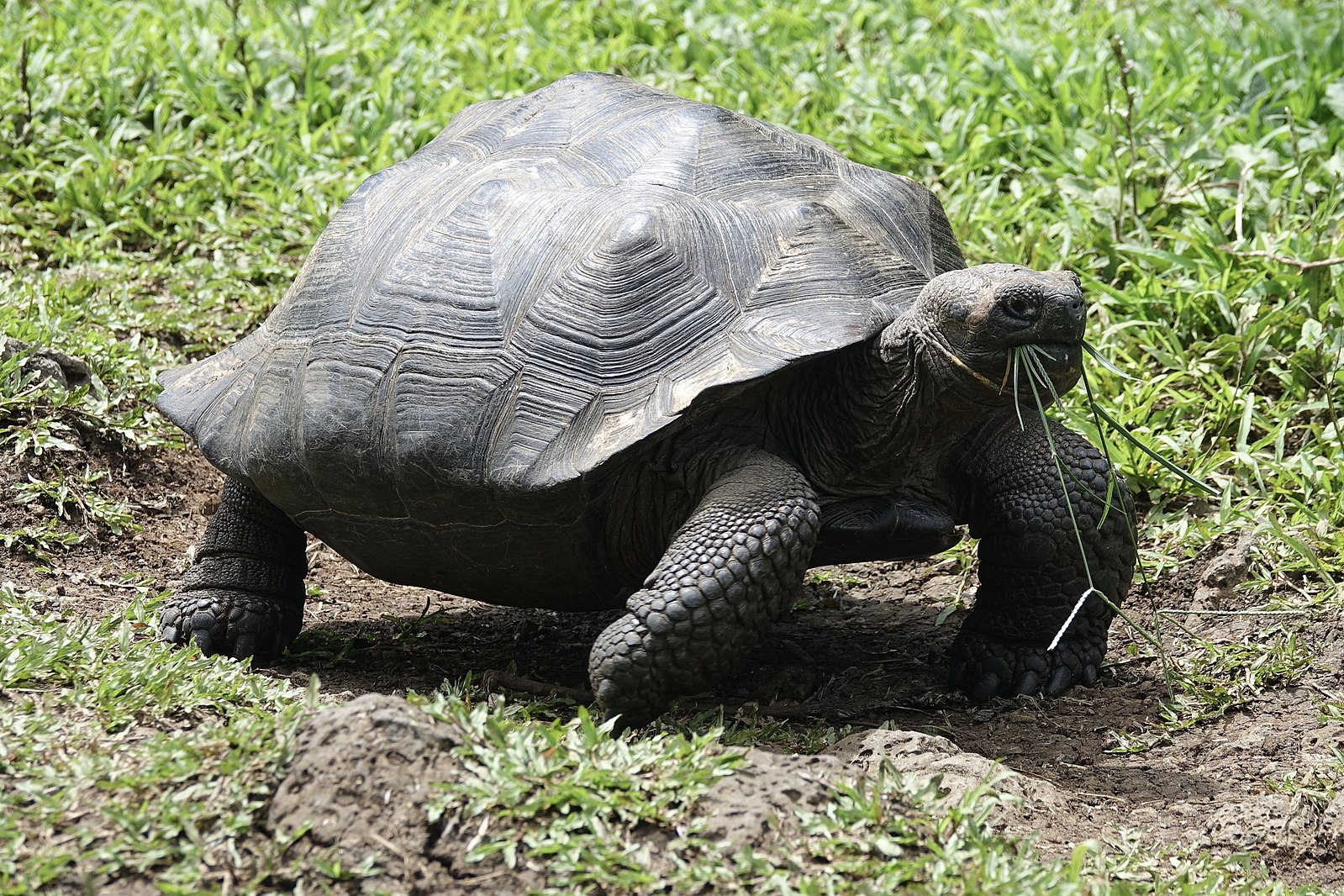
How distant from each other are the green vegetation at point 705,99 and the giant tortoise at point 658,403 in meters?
0.47

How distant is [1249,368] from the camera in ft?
18.6

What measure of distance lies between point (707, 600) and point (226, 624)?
1722mm

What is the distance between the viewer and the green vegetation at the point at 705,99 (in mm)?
2838

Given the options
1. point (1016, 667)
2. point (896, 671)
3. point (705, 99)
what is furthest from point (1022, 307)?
point (705, 99)

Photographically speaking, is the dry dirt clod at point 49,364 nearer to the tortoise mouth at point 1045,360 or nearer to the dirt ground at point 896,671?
the dirt ground at point 896,671

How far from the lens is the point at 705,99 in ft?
25.9

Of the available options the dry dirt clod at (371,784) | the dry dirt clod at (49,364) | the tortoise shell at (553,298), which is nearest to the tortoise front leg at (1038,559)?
the tortoise shell at (553,298)

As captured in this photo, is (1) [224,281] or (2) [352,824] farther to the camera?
(1) [224,281]

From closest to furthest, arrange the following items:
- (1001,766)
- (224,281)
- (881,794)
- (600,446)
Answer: (881,794) → (1001,766) → (600,446) → (224,281)

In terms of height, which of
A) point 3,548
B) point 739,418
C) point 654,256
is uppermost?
point 654,256

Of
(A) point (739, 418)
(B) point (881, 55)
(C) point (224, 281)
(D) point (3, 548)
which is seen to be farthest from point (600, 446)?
(B) point (881, 55)

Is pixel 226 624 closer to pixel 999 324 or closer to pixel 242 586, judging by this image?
pixel 242 586

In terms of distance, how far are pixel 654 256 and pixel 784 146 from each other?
757 mm

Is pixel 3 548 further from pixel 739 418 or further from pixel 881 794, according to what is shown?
pixel 881 794
